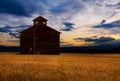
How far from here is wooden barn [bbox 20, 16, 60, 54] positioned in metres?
63.0

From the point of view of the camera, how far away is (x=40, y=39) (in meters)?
63.5

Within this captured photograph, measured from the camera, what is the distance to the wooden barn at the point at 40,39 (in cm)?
6303

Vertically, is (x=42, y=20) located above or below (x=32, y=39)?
above

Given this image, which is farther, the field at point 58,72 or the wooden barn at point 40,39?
the wooden barn at point 40,39

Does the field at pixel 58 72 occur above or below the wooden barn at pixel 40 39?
below

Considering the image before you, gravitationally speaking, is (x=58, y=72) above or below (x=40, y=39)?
below

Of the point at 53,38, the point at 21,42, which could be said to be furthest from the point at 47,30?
the point at 21,42

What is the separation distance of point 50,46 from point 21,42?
22.3ft

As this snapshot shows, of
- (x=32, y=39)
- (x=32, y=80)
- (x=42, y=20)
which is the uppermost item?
(x=42, y=20)

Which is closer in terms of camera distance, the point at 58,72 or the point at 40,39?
the point at 58,72

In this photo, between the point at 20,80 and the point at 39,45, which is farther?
the point at 39,45

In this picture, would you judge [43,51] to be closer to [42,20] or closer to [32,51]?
[32,51]

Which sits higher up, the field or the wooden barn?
the wooden barn

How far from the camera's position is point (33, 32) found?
6425cm
